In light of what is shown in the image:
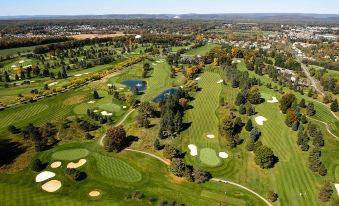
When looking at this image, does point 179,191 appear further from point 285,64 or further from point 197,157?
point 285,64

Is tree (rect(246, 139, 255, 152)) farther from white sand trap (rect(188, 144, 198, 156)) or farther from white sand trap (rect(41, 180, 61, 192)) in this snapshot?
white sand trap (rect(41, 180, 61, 192))

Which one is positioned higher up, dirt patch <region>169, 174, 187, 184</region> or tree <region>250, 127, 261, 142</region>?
tree <region>250, 127, 261, 142</region>

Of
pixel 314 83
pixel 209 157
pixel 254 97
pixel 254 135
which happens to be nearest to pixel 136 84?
pixel 254 97

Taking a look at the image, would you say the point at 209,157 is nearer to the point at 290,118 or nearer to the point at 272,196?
the point at 272,196

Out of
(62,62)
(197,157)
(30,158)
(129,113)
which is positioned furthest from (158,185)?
(62,62)

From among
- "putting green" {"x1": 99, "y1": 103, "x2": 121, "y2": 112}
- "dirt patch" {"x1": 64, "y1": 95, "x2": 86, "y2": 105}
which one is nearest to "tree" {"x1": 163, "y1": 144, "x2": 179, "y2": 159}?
"putting green" {"x1": 99, "y1": 103, "x2": 121, "y2": 112}

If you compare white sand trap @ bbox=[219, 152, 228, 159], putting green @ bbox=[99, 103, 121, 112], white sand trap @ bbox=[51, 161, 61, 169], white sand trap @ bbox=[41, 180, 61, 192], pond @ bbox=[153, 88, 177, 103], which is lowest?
white sand trap @ bbox=[219, 152, 228, 159]

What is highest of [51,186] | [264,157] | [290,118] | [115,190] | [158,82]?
[158,82]

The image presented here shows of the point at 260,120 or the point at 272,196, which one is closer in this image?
the point at 272,196
